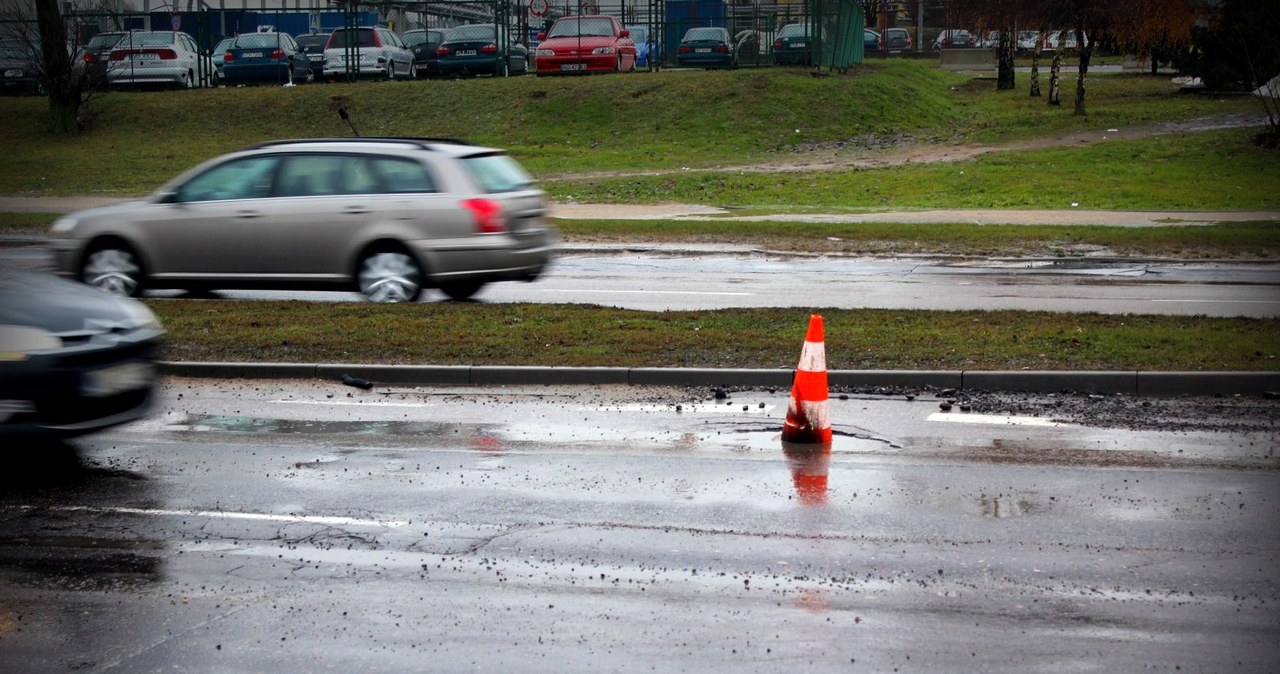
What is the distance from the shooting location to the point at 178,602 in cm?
589

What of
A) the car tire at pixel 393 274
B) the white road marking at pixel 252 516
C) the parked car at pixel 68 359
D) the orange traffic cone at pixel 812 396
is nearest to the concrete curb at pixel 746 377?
the orange traffic cone at pixel 812 396

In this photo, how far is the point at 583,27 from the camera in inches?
1652

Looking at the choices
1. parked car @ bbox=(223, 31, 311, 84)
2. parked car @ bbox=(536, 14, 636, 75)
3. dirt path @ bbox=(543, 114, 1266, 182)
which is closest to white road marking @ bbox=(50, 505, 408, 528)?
dirt path @ bbox=(543, 114, 1266, 182)

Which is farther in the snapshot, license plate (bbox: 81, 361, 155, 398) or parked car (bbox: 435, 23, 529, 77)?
parked car (bbox: 435, 23, 529, 77)

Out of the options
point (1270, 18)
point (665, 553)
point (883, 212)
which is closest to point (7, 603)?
point (665, 553)

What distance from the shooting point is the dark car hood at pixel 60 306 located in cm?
787

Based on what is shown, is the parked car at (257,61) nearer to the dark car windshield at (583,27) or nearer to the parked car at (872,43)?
the dark car windshield at (583,27)

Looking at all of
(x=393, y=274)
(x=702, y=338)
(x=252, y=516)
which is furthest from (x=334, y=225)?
(x=252, y=516)

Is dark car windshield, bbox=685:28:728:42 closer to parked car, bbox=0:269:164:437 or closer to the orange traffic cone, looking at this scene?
the orange traffic cone

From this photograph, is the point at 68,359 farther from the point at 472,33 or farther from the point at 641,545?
the point at 472,33

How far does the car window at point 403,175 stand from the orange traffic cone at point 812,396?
6194 millimetres

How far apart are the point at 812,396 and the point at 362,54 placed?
36119mm

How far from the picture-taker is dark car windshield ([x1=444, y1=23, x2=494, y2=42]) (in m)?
42.7

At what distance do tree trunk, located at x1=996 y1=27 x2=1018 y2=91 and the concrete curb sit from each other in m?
37.9
